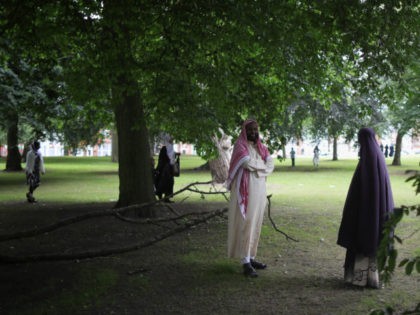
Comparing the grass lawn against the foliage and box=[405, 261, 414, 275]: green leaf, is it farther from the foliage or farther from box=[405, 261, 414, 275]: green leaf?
box=[405, 261, 414, 275]: green leaf

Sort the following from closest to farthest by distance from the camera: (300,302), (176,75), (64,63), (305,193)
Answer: (300,302) → (176,75) → (64,63) → (305,193)

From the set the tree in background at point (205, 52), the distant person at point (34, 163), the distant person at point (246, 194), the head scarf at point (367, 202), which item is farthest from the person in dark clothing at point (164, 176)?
the head scarf at point (367, 202)

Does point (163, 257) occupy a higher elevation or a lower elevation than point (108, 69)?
lower

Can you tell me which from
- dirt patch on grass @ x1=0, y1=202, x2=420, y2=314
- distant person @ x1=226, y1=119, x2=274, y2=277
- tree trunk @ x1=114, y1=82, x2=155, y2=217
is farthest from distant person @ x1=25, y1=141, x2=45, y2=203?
distant person @ x1=226, y1=119, x2=274, y2=277

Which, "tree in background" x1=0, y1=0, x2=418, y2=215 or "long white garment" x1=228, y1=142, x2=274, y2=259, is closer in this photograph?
"long white garment" x1=228, y1=142, x2=274, y2=259

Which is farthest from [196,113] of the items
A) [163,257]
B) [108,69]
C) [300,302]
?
[300,302]

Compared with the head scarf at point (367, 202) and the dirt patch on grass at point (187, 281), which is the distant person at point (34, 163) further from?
the head scarf at point (367, 202)

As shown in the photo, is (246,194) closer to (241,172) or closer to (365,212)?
(241,172)

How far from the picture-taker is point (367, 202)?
644cm

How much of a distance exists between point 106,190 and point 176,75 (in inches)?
474

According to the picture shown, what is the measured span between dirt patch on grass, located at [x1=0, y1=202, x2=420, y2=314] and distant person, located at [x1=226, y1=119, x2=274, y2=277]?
0.43 metres

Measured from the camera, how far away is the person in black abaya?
636 centimetres

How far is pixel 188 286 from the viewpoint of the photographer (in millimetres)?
6656

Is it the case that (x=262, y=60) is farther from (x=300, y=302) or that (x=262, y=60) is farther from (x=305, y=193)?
(x=305, y=193)
